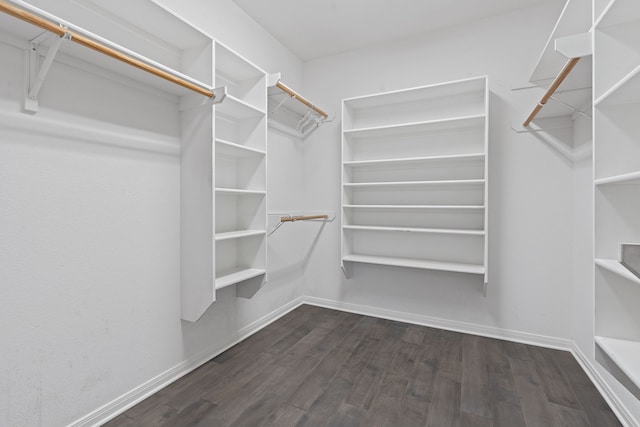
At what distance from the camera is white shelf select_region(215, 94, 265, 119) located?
208cm

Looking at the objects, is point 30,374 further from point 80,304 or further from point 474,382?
point 474,382

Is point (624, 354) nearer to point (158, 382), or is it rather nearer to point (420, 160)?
point (420, 160)

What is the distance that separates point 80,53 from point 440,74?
2.71 m

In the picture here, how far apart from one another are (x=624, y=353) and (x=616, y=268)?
347mm

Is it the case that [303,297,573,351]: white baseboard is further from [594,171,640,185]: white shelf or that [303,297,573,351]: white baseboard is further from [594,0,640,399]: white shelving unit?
[594,171,640,185]: white shelf

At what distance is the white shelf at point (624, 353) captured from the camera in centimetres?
105

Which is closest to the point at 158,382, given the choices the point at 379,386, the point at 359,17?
the point at 379,386

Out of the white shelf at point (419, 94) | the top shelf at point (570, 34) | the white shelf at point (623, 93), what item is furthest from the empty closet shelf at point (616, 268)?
the white shelf at point (419, 94)

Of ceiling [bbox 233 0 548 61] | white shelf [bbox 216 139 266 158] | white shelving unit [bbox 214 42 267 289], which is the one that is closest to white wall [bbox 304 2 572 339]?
ceiling [bbox 233 0 548 61]

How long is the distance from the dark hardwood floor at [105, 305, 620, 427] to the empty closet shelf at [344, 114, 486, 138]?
1.84m

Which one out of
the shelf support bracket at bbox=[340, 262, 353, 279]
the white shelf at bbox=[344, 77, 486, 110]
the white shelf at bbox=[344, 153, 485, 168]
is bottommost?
the shelf support bracket at bbox=[340, 262, 353, 279]

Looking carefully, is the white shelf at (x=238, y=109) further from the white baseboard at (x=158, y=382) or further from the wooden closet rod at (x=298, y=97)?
the white baseboard at (x=158, y=382)

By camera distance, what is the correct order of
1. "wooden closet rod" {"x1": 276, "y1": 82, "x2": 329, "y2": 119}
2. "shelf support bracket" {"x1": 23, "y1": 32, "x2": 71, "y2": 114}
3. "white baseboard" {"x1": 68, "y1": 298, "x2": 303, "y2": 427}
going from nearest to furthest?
"shelf support bracket" {"x1": 23, "y1": 32, "x2": 71, "y2": 114} → "white baseboard" {"x1": 68, "y1": 298, "x2": 303, "y2": 427} → "wooden closet rod" {"x1": 276, "y1": 82, "x2": 329, "y2": 119}

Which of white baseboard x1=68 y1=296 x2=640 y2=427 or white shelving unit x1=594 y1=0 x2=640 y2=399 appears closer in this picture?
white shelving unit x1=594 y1=0 x2=640 y2=399
